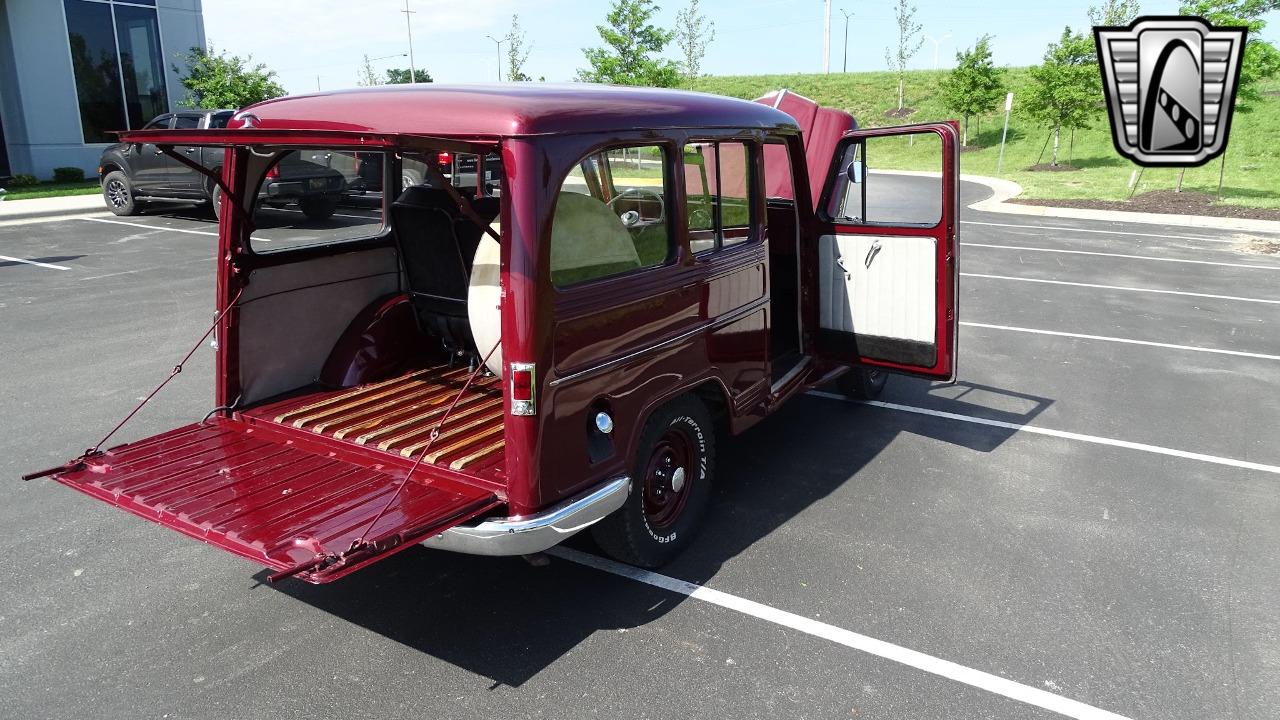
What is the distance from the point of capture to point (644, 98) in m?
4.24

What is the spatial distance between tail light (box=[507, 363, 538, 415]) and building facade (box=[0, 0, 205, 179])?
22434 mm

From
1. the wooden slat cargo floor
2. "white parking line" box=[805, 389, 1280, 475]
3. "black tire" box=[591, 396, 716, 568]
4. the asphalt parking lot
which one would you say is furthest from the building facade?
"black tire" box=[591, 396, 716, 568]

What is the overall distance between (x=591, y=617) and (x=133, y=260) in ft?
37.8

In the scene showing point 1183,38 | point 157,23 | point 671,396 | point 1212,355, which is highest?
point 157,23

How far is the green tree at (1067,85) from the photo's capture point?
30.0m

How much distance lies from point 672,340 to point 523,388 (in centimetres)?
100

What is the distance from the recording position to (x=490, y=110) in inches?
140

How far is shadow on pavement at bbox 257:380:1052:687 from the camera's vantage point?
3.80 metres

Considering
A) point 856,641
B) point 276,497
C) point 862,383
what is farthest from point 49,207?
point 856,641

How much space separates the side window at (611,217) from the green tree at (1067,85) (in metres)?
30.3

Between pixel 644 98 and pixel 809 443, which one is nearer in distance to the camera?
pixel 644 98

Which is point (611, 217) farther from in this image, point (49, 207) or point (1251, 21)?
point (1251, 21)

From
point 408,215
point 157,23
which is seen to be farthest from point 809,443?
point 157,23

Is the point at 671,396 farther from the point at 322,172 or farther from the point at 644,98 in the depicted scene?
the point at 322,172
